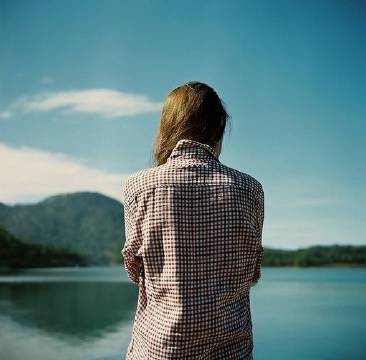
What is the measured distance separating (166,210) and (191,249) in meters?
0.09

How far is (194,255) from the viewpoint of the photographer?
2.99ft

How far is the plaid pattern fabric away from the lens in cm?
89

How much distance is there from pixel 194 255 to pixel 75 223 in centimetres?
10487

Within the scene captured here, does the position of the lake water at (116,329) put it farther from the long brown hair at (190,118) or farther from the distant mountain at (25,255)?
the distant mountain at (25,255)

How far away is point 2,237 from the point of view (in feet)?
174

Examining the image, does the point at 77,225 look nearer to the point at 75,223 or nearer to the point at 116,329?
the point at 75,223

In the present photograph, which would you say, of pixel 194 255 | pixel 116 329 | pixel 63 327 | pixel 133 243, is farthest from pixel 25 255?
pixel 194 255

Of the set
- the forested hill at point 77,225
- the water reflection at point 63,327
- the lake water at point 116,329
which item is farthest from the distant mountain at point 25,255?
the lake water at point 116,329

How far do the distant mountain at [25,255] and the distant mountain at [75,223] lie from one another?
14.8 m

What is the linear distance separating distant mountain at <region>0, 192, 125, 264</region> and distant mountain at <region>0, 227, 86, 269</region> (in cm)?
1480

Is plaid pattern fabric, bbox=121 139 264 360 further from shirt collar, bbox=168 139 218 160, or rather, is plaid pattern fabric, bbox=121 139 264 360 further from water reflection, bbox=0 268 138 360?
water reflection, bbox=0 268 138 360

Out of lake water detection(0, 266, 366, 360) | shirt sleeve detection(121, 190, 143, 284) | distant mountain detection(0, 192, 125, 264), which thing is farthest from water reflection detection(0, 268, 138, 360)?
distant mountain detection(0, 192, 125, 264)

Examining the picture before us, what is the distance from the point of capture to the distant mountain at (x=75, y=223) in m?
87.4

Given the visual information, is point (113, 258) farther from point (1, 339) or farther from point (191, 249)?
point (191, 249)
